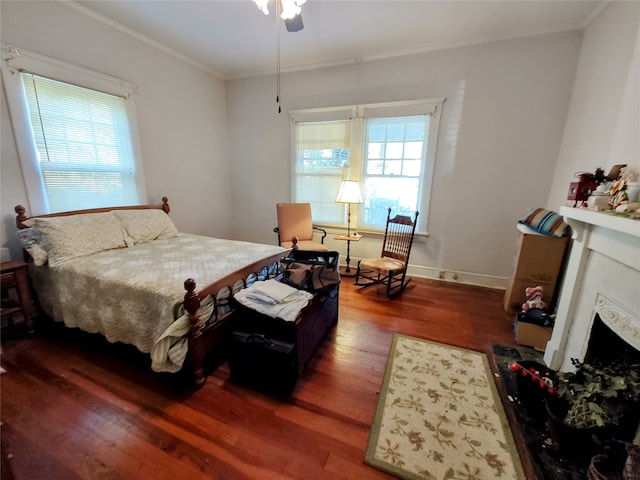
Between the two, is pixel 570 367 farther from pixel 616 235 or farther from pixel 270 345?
pixel 270 345

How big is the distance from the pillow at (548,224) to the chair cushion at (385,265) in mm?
1288

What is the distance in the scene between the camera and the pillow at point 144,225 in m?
2.62

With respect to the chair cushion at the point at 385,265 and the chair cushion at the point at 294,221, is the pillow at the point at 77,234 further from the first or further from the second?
the chair cushion at the point at 385,265

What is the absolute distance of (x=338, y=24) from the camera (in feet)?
8.49

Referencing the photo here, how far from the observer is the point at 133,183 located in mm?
3016

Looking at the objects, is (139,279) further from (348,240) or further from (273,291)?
(348,240)

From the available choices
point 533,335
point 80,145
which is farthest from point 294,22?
point 533,335

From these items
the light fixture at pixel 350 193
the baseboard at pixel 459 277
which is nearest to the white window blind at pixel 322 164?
the light fixture at pixel 350 193

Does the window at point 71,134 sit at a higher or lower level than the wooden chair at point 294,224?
higher

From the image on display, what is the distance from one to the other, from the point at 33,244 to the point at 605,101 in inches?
185

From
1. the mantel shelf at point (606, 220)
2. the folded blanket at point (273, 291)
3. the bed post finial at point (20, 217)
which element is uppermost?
the mantel shelf at point (606, 220)

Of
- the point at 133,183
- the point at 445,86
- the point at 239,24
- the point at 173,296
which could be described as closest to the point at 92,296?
the point at 173,296

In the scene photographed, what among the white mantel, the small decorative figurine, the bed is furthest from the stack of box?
the bed

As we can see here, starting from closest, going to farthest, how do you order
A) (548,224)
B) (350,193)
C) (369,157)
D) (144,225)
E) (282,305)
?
(282,305)
(548,224)
(144,225)
(350,193)
(369,157)
